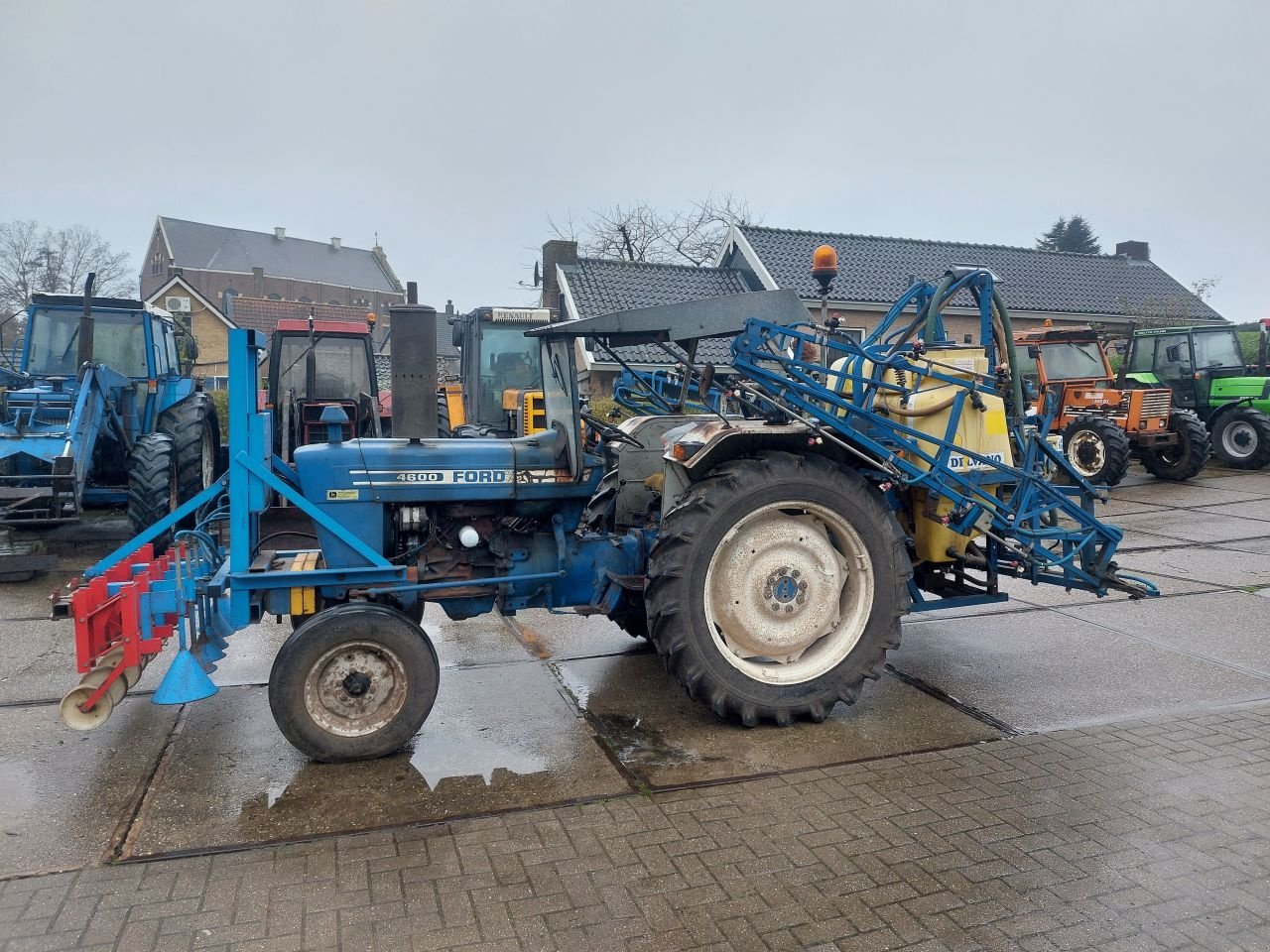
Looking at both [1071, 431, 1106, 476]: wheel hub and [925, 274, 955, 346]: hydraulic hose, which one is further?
[1071, 431, 1106, 476]: wheel hub

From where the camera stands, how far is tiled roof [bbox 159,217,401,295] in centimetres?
5966

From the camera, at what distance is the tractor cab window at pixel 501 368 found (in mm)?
11703

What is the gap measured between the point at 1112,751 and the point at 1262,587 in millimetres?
4166

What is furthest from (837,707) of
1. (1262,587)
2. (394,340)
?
(1262,587)

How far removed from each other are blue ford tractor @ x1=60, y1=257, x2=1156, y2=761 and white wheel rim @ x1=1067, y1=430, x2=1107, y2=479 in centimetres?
884

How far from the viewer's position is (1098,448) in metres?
13.1

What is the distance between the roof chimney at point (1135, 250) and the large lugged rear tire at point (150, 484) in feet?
94.4

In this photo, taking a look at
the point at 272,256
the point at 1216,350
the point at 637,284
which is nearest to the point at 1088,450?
the point at 1216,350

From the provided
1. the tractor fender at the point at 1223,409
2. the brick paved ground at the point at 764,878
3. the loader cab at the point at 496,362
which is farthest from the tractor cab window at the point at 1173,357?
the brick paved ground at the point at 764,878

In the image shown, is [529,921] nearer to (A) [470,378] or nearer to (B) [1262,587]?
(B) [1262,587]

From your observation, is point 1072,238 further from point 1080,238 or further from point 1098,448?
point 1098,448

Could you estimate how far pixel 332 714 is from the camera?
13.5 ft

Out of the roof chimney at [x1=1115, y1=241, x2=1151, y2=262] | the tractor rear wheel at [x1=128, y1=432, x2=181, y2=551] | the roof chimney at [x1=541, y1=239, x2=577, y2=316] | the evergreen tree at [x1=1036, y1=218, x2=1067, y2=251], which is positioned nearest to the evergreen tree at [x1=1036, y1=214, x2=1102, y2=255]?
the evergreen tree at [x1=1036, y1=218, x2=1067, y2=251]

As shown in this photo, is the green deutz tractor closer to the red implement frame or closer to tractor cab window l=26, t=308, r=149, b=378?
tractor cab window l=26, t=308, r=149, b=378
